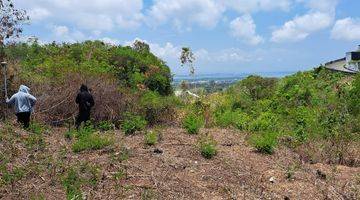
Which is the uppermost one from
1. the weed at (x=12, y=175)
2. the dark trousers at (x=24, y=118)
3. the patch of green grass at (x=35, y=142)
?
the dark trousers at (x=24, y=118)

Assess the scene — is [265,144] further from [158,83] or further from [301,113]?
[158,83]

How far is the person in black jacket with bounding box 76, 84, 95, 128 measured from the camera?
13.5 metres

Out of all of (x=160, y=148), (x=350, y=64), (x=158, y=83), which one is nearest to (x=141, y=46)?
(x=158, y=83)

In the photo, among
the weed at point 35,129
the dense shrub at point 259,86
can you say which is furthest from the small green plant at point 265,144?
the dense shrub at point 259,86

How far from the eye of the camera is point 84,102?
13.5 m

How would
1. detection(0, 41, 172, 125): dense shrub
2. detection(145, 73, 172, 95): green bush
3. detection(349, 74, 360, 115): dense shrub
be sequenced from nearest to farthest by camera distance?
detection(0, 41, 172, 125): dense shrub
detection(349, 74, 360, 115): dense shrub
detection(145, 73, 172, 95): green bush

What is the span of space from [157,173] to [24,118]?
15.2ft

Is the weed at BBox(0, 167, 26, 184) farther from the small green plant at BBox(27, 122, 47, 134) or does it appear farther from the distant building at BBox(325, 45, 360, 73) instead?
the distant building at BBox(325, 45, 360, 73)

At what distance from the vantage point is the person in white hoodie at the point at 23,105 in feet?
41.2

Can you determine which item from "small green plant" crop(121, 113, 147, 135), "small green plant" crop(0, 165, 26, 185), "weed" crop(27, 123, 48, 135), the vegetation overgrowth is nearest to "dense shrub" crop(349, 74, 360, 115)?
the vegetation overgrowth

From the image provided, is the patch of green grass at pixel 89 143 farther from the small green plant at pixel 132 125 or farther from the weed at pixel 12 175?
the small green plant at pixel 132 125

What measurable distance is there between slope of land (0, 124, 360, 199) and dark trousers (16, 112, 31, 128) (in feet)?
1.76

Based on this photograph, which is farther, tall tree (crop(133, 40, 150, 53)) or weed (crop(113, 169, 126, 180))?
tall tree (crop(133, 40, 150, 53))

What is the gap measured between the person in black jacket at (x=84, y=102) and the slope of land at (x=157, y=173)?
1449mm
